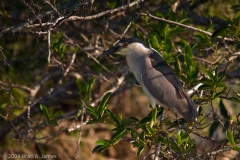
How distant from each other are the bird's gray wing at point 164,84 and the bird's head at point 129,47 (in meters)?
0.12

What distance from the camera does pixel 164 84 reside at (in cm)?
381

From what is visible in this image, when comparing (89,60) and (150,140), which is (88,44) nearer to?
(89,60)

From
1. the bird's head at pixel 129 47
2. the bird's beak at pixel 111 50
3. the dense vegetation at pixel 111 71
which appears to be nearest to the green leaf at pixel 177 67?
the dense vegetation at pixel 111 71

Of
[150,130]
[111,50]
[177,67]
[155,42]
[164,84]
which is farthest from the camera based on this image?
[111,50]

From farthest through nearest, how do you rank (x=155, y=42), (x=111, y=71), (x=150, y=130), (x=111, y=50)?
(x=111, y=71) < (x=111, y=50) < (x=155, y=42) < (x=150, y=130)

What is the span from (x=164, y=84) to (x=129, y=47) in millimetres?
524

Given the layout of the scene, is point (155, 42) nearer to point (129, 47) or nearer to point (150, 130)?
point (129, 47)

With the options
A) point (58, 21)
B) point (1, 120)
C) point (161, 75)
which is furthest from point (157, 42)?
point (1, 120)

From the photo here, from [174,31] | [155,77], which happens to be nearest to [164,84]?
[155,77]

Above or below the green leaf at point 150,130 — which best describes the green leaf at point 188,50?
above

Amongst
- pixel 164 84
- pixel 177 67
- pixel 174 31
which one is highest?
pixel 174 31

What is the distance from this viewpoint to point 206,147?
247 inches

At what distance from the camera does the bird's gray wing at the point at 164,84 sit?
11.7ft

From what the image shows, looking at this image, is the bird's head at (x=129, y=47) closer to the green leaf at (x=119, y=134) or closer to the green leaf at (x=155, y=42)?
the green leaf at (x=155, y=42)
